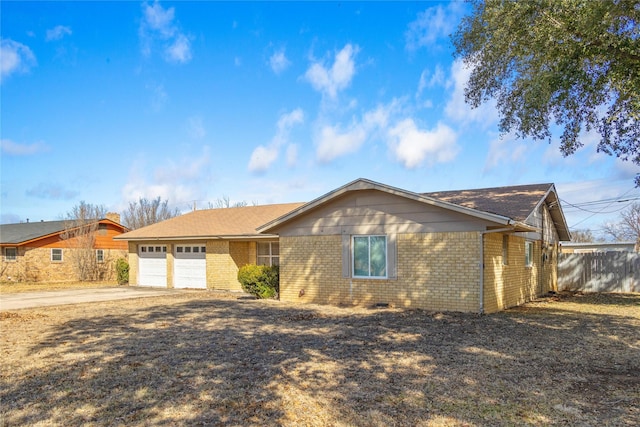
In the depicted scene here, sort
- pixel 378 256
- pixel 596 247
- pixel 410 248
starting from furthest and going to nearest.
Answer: pixel 596 247 → pixel 378 256 → pixel 410 248

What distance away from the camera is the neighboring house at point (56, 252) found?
2877 centimetres

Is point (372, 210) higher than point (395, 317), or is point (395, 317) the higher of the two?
point (372, 210)

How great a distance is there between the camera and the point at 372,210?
13922 millimetres

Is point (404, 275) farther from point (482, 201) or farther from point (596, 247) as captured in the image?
point (596, 247)

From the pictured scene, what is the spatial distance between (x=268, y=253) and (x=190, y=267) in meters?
4.27

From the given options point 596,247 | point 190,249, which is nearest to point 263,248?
point 190,249

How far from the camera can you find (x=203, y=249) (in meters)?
22.0

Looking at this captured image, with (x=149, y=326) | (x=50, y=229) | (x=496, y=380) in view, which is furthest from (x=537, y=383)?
(x=50, y=229)

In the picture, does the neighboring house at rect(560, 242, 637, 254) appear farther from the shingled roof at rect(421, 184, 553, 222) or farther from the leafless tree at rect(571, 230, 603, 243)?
the leafless tree at rect(571, 230, 603, 243)

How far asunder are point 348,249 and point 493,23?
24.5 ft

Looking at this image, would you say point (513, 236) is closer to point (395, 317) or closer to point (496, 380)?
point (395, 317)

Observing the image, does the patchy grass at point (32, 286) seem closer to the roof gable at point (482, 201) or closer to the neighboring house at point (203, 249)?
the neighboring house at point (203, 249)

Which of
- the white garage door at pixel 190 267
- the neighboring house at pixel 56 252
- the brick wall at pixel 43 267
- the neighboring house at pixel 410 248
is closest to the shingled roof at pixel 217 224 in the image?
the white garage door at pixel 190 267

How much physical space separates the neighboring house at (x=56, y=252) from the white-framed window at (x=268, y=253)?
12.0 meters
